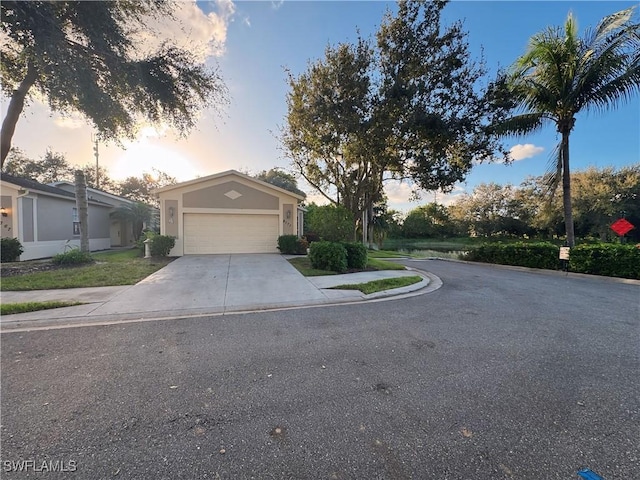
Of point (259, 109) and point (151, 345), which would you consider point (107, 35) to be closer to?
point (259, 109)

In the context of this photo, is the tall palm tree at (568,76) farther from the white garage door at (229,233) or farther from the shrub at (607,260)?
the white garage door at (229,233)

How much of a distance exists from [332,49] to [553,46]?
8.68 m

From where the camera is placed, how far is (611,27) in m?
9.29

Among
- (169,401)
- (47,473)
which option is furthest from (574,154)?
(47,473)

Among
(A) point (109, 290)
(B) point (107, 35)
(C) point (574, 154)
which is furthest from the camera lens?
(C) point (574, 154)

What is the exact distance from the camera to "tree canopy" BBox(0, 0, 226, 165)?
7.72m

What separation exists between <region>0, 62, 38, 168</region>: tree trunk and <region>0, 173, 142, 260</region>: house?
201 centimetres

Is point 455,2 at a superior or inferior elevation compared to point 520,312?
superior

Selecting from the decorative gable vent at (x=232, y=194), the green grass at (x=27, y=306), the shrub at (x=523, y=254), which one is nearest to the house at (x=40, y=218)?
the decorative gable vent at (x=232, y=194)

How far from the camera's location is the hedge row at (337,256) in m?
9.12

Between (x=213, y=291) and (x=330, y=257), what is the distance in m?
→ 4.01

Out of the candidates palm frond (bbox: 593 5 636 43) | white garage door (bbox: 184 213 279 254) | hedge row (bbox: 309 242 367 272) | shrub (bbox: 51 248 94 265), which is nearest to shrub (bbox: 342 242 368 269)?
hedge row (bbox: 309 242 367 272)

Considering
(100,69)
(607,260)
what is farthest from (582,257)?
(100,69)

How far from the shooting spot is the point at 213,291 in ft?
21.0
